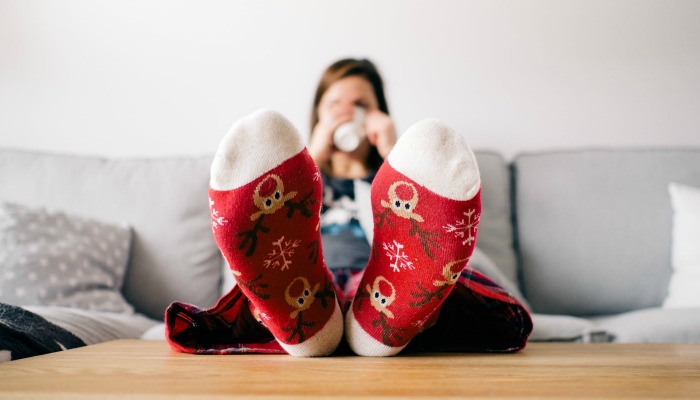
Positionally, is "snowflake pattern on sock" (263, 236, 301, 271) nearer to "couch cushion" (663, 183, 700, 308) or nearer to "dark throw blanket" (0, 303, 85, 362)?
"dark throw blanket" (0, 303, 85, 362)

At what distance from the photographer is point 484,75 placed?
A: 1480 mm

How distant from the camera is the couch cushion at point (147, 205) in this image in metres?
1.14

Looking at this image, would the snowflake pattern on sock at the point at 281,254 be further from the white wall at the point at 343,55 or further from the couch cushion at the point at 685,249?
the white wall at the point at 343,55

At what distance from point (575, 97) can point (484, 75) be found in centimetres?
24

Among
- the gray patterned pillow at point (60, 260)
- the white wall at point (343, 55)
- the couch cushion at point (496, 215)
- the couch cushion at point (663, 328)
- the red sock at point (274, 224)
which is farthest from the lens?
the white wall at point (343, 55)

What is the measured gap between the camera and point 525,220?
4.10ft

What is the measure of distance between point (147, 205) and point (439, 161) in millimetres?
833

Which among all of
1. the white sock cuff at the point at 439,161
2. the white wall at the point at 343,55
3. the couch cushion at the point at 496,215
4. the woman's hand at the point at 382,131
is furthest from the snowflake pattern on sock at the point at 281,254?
the white wall at the point at 343,55

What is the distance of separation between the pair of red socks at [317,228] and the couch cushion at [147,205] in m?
0.64

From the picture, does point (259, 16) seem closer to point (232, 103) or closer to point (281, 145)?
point (232, 103)

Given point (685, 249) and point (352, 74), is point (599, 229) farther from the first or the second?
point (352, 74)

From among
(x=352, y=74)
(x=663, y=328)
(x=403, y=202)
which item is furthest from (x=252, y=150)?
(x=352, y=74)

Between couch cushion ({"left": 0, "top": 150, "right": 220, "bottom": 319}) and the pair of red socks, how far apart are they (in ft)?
2.10

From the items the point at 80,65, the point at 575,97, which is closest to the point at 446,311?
the point at 575,97
